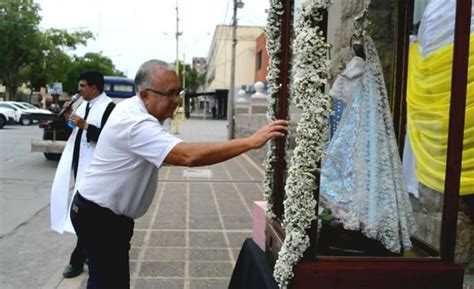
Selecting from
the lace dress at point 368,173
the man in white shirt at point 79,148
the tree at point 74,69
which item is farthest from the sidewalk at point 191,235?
the tree at point 74,69

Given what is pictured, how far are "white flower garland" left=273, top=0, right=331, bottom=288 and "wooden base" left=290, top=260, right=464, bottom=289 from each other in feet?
0.32

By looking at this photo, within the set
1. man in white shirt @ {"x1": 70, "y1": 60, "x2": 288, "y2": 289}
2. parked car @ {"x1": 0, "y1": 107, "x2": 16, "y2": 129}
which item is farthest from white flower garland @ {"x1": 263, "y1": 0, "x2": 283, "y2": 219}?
parked car @ {"x1": 0, "y1": 107, "x2": 16, "y2": 129}

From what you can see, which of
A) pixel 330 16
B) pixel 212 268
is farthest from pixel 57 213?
pixel 330 16

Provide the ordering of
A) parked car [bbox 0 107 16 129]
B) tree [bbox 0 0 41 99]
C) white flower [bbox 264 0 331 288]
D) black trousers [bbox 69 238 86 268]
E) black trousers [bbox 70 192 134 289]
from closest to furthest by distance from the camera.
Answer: white flower [bbox 264 0 331 288], black trousers [bbox 70 192 134 289], black trousers [bbox 69 238 86 268], parked car [bbox 0 107 16 129], tree [bbox 0 0 41 99]

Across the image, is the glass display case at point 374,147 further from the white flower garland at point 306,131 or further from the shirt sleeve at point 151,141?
the shirt sleeve at point 151,141

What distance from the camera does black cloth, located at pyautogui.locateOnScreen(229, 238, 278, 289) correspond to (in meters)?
2.70

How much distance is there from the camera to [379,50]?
3.62 m

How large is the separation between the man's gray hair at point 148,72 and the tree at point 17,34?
4256cm

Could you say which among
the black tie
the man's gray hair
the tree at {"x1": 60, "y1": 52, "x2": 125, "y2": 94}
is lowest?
the black tie

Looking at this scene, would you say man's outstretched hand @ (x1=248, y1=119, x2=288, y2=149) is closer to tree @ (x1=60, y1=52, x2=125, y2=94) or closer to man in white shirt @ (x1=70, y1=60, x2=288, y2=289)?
man in white shirt @ (x1=70, y1=60, x2=288, y2=289)

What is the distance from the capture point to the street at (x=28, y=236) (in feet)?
15.4

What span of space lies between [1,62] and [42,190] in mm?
37821

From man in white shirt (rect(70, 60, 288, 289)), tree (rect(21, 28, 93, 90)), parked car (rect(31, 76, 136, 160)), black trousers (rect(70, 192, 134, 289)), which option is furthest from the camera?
tree (rect(21, 28, 93, 90))

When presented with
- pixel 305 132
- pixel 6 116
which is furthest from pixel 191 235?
pixel 6 116
